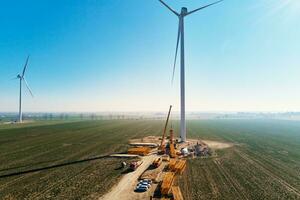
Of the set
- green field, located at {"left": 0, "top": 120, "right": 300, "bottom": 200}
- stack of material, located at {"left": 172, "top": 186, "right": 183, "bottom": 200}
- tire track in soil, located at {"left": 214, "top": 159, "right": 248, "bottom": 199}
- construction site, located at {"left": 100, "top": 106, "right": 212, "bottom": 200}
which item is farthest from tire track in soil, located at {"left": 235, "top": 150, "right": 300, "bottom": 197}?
stack of material, located at {"left": 172, "top": 186, "right": 183, "bottom": 200}

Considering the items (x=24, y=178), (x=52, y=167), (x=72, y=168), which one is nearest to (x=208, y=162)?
(x=72, y=168)

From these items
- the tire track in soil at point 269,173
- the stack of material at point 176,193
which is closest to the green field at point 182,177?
the tire track in soil at point 269,173

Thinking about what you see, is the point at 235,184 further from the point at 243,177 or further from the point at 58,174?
the point at 58,174

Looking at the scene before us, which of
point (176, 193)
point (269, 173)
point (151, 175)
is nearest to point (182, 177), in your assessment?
point (151, 175)

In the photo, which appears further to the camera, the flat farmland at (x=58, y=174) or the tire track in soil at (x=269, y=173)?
the tire track in soil at (x=269, y=173)

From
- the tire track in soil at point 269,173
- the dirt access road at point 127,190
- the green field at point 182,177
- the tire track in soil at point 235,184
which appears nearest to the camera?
the dirt access road at point 127,190

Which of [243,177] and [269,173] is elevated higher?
[243,177]

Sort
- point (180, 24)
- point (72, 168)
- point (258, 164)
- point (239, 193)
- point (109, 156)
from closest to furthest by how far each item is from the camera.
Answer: point (239, 193) → point (72, 168) → point (258, 164) → point (109, 156) → point (180, 24)

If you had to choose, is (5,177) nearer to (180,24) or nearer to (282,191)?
(282,191)

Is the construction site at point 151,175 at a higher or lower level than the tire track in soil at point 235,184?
higher

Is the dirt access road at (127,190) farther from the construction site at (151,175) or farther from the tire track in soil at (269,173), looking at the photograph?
the tire track in soil at (269,173)

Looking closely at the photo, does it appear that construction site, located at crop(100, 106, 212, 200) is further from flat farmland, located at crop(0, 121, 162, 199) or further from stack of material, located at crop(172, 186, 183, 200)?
flat farmland, located at crop(0, 121, 162, 199)
